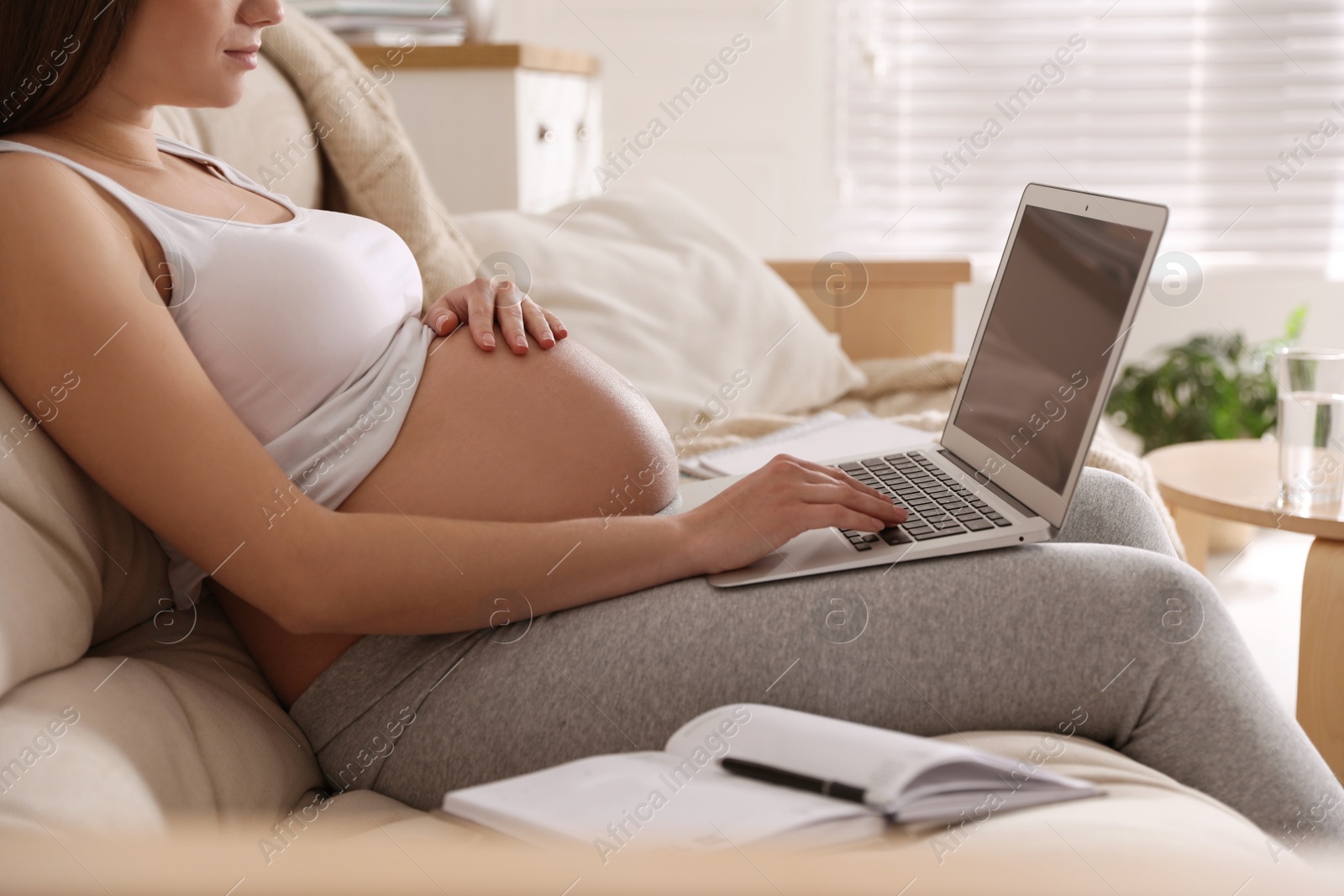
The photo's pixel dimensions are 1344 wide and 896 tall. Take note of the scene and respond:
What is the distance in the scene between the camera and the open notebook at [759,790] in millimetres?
548

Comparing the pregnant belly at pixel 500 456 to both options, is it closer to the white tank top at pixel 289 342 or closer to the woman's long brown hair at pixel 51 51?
the white tank top at pixel 289 342

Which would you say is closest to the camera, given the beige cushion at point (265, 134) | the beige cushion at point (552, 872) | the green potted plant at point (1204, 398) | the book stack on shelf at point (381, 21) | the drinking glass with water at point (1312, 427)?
the beige cushion at point (552, 872)

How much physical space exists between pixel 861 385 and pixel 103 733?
125 cm

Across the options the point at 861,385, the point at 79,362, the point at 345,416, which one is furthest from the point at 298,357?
the point at 861,385

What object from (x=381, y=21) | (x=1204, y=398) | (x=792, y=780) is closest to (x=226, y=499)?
(x=792, y=780)

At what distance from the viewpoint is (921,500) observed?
907mm

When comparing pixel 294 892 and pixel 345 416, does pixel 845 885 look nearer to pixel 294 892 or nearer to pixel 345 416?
pixel 294 892

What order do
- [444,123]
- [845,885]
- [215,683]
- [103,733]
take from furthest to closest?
[444,123] → [215,683] → [103,733] → [845,885]

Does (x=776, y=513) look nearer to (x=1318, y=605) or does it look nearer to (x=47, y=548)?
(x=47, y=548)

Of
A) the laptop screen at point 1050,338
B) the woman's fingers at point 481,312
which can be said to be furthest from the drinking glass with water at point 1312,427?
the woman's fingers at point 481,312

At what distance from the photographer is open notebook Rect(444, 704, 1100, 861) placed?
0.55 m

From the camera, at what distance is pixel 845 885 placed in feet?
1.32

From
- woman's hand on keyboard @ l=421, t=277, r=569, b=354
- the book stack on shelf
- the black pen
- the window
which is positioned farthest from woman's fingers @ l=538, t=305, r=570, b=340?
the window

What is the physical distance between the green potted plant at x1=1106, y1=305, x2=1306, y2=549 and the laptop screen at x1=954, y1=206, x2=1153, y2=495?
167 centimetres
